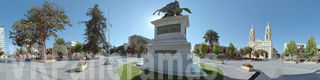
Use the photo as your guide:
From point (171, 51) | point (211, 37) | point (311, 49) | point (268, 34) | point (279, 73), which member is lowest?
point (279, 73)

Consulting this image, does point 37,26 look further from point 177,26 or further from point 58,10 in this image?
point 177,26

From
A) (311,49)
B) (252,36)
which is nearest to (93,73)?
(311,49)

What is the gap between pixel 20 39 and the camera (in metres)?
18.6

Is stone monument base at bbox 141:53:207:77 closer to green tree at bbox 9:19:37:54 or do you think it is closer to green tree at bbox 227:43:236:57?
green tree at bbox 9:19:37:54

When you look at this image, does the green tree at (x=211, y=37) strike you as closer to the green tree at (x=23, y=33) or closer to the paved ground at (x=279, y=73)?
the paved ground at (x=279, y=73)

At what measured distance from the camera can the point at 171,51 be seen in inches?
380

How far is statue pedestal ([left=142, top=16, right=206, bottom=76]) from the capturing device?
8.96 metres

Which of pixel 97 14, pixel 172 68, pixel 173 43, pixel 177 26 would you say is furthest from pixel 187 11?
pixel 97 14

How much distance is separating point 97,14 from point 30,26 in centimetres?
1040

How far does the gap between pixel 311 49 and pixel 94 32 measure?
182ft

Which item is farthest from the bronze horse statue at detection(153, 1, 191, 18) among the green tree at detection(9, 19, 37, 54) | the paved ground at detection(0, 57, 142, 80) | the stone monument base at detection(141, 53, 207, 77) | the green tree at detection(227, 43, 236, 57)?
the green tree at detection(227, 43, 236, 57)

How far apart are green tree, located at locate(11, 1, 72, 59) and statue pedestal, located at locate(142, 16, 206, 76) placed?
68.1 feet

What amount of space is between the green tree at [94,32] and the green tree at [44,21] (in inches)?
171

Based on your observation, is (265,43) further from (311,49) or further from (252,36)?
(311,49)
